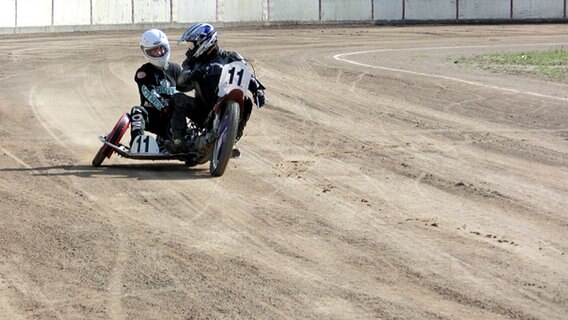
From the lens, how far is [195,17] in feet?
162

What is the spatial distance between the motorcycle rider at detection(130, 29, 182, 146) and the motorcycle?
0.43 ft

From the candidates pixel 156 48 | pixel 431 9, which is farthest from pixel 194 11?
pixel 156 48

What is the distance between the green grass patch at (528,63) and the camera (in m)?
23.9

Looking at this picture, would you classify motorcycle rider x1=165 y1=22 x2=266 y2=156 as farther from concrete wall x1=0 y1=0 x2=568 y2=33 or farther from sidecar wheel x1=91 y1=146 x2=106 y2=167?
concrete wall x1=0 y1=0 x2=568 y2=33

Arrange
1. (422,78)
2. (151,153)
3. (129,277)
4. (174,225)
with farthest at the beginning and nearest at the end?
1. (422,78)
2. (151,153)
3. (174,225)
4. (129,277)

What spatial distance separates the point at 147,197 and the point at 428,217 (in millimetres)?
2526

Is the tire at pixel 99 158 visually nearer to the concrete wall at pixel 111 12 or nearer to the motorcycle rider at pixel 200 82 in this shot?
the motorcycle rider at pixel 200 82

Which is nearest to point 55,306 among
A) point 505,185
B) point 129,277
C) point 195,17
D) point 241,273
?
point 129,277

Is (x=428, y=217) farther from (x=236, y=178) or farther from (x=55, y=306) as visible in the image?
(x=55, y=306)

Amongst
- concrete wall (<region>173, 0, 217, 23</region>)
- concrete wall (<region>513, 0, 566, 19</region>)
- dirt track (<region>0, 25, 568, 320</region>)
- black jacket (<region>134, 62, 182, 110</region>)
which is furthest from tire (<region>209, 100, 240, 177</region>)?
concrete wall (<region>513, 0, 566, 19</region>)

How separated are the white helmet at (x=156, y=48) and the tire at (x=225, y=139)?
1167 millimetres

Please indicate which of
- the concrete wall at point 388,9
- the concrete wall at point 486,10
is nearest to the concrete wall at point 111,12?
the concrete wall at point 388,9

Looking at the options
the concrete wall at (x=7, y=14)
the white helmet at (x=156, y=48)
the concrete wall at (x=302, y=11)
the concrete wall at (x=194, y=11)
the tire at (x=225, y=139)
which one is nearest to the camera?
the tire at (x=225, y=139)

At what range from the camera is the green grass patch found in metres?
23.9
